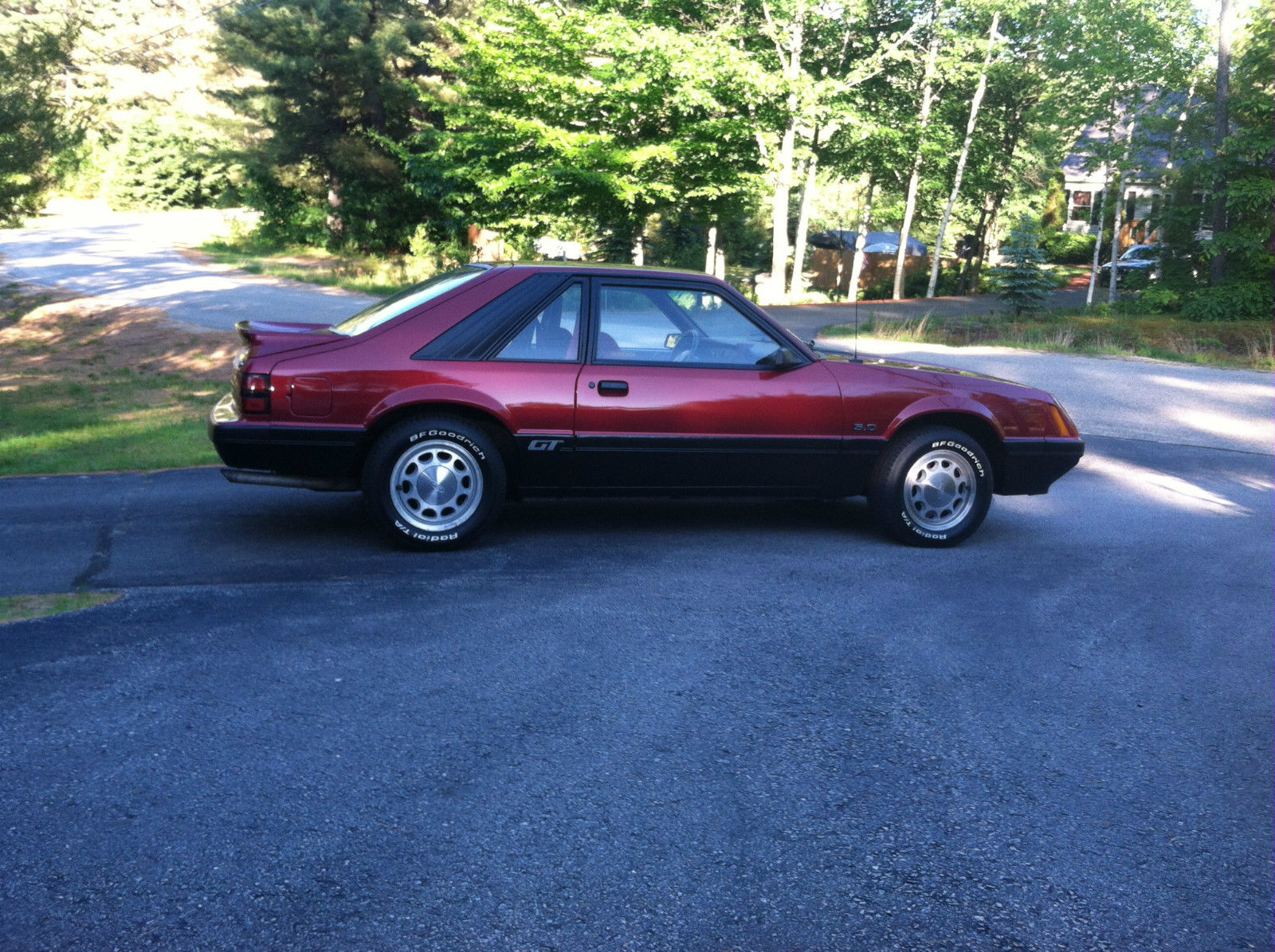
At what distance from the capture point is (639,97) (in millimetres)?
24750

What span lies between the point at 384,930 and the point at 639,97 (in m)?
23.7

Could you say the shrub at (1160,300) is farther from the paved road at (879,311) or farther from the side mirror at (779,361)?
the side mirror at (779,361)

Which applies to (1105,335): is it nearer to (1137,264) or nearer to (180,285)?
(180,285)

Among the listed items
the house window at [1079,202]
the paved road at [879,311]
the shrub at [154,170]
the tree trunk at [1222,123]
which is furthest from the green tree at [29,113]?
the house window at [1079,202]

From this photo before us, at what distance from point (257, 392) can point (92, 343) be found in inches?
566

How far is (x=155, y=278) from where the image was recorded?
90.6 ft

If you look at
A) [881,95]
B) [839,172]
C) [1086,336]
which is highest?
[881,95]

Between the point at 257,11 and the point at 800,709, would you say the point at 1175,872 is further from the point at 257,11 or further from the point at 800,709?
the point at 257,11

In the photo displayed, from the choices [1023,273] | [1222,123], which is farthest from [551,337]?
[1222,123]

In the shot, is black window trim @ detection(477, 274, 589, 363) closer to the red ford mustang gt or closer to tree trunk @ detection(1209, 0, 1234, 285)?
the red ford mustang gt

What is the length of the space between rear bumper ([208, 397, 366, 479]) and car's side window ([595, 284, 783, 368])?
144 centimetres

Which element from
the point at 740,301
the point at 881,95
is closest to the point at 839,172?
the point at 881,95

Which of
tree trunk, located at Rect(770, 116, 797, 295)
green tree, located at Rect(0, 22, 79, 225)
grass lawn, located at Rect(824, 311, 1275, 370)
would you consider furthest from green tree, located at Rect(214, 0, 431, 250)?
grass lawn, located at Rect(824, 311, 1275, 370)

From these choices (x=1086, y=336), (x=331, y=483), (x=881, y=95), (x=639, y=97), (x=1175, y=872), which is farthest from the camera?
(x=881, y=95)
